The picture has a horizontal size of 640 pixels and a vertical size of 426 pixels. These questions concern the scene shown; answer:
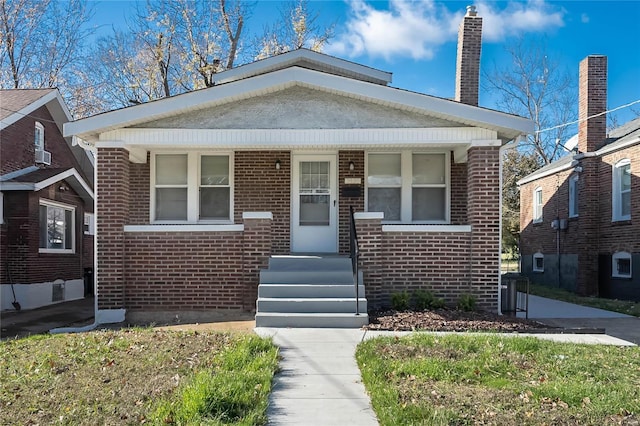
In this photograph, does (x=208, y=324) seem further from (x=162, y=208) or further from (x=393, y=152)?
(x=393, y=152)

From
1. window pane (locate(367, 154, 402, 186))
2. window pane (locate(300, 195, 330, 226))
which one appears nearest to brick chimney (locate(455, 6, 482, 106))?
window pane (locate(367, 154, 402, 186))

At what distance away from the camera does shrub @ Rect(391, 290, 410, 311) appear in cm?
945

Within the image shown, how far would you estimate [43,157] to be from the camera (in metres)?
16.6

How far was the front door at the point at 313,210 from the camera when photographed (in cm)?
1123

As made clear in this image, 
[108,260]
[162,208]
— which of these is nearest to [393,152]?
[162,208]

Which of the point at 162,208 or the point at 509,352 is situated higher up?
the point at 162,208

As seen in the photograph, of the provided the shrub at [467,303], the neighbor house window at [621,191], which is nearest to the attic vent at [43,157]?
the shrub at [467,303]

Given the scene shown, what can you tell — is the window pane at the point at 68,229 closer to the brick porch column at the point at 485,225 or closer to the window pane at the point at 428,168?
the window pane at the point at 428,168

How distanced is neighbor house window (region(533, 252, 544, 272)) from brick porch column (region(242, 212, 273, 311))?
14911mm

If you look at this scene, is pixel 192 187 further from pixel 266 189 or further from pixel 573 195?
pixel 573 195

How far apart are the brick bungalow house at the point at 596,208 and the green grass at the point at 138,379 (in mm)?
12984

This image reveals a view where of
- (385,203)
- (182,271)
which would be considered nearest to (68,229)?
(182,271)

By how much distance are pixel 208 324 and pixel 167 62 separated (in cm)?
1975

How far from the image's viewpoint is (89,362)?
6160 millimetres
